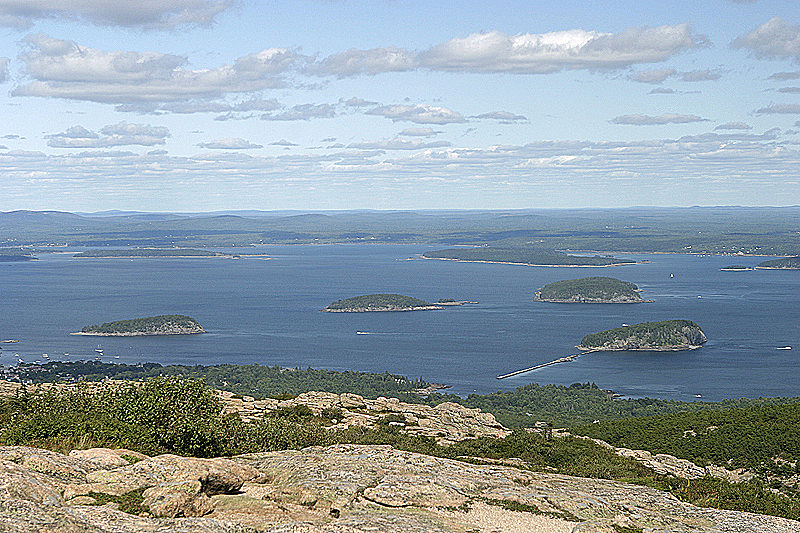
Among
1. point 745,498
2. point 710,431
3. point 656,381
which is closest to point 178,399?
point 745,498

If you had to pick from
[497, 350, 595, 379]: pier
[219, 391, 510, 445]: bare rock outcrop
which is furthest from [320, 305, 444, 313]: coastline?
[219, 391, 510, 445]: bare rock outcrop

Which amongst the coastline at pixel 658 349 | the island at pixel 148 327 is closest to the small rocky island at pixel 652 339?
the coastline at pixel 658 349

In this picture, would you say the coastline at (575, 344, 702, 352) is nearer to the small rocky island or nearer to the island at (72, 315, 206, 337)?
the small rocky island

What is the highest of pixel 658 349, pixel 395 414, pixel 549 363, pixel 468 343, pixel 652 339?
pixel 395 414

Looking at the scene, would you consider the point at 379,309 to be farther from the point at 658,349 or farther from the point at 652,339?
the point at 658,349

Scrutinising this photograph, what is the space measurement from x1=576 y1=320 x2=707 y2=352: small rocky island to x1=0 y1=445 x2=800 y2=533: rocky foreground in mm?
127033

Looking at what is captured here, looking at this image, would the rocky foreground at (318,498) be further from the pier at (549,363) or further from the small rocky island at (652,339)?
the small rocky island at (652,339)

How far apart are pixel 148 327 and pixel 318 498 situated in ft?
506

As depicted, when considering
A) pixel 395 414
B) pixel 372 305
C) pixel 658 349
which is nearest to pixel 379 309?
pixel 372 305

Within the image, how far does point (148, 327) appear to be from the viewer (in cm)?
16188

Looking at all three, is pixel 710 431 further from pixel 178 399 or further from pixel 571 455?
pixel 178 399

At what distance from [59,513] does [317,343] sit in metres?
136

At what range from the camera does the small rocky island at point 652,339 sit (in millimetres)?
143625

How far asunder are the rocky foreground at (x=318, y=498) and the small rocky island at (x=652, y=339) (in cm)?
12703
